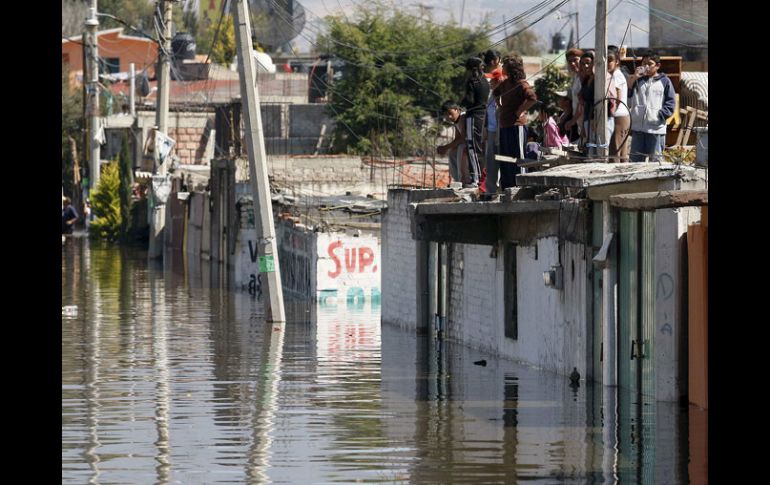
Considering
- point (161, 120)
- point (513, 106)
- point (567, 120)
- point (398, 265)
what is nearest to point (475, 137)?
point (567, 120)

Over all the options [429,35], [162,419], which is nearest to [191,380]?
[162,419]

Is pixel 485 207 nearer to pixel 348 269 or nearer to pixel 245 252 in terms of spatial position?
pixel 348 269

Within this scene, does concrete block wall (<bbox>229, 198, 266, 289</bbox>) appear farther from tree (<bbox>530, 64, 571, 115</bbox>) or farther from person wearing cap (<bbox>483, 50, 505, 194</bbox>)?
person wearing cap (<bbox>483, 50, 505, 194</bbox>)

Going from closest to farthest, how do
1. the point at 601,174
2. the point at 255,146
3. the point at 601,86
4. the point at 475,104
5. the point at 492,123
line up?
1. the point at 601,174
2. the point at 601,86
3. the point at 492,123
4. the point at 475,104
5. the point at 255,146

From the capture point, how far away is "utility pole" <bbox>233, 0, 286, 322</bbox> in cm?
2773

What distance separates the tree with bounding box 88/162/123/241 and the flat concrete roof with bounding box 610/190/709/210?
44.6 m

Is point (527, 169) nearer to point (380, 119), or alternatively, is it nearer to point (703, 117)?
point (703, 117)

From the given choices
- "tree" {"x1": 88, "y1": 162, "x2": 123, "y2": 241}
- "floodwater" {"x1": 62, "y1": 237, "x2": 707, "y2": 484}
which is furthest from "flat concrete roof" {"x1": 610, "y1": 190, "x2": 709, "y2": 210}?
"tree" {"x1": 88, "y1": 162, "x2": 123, "y2": 241}

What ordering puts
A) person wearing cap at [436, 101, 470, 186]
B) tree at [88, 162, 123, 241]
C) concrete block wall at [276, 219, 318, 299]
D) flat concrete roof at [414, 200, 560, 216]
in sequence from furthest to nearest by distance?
1. tree at [88, 162, 123, 241]
2. concrete block wall at [276, 219, 318, 299]
3. person wearing cap at [436, 101, 470, 186]
4. flat concrete roof at [414, 200, 560, 216]

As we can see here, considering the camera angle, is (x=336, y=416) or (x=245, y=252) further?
(x=245, y=252)

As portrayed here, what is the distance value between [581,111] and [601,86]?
0.83 meters

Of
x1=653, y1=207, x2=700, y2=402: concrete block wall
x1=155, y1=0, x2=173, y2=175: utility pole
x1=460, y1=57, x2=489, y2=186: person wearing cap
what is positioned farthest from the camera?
x1=155, y1=0, x2=173, y2=175: utility pole

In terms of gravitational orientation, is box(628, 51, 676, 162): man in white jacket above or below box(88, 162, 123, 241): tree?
above

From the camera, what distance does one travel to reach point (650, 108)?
20.2 metres
